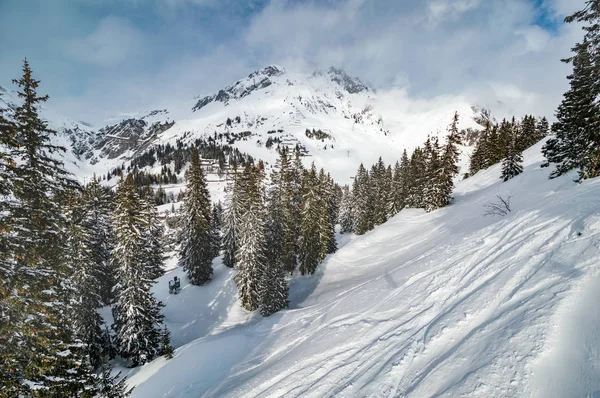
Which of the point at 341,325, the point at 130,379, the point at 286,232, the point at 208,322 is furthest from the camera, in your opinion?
the point at 286,232

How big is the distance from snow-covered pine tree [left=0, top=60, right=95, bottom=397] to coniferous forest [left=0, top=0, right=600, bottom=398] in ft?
0.13

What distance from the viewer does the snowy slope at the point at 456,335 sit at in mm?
5105

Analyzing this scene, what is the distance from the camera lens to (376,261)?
25.7m

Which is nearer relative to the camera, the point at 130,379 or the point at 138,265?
the point at 130,379

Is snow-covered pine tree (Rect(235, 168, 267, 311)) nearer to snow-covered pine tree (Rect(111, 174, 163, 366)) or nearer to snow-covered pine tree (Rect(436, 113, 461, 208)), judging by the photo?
snow-covered pine tree (Rect(111, 174, 163, 366))

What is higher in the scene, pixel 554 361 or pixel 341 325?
pixel 554 361

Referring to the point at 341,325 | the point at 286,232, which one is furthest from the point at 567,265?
the point at 286,232

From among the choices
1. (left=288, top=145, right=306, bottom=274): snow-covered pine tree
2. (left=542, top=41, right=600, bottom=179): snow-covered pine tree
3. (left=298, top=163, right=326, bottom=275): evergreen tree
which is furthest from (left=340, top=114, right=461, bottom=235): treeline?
(left=288, top=145, right=306, bottom=274): snow-covered pine tree

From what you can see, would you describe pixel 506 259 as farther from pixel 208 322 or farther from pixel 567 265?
pixel 208 322

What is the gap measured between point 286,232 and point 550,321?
2795 centimetres

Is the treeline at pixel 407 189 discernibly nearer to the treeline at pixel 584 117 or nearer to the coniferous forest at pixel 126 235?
the coniferous forest at pixel 126 235

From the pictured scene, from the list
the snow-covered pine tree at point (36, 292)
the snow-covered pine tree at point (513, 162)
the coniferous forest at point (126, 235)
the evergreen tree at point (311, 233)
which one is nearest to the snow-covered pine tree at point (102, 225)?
the coniferous forest at point (126, 235)

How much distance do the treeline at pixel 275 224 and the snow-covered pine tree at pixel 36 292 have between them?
16681 millimetres

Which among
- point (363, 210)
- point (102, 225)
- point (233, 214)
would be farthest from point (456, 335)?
point (363, 210)
